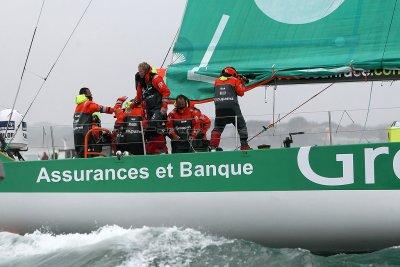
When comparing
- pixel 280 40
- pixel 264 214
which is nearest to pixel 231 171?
pixel 264 214

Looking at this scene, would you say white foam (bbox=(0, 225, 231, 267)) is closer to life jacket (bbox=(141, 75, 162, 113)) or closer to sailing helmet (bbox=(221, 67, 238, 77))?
life jacket (bbox=(141, 75, 162, 113))

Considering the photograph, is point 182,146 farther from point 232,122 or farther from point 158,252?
point 158,252

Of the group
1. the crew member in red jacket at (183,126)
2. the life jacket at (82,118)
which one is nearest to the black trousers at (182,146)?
the crew member in red jacket at (183,126)

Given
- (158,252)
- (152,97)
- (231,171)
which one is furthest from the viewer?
(152,97)

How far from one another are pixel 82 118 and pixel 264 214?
197cm

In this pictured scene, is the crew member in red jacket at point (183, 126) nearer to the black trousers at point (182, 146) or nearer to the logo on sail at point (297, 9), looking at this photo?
the black trousers at point (182, 146)

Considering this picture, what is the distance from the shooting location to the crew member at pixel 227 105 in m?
5.35

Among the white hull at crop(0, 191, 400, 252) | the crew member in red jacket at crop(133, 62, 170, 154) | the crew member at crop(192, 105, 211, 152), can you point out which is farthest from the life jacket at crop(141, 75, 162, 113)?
the white hull at crop(0, 191, 400, 252)

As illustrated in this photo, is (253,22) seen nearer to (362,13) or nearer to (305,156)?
(362,13)

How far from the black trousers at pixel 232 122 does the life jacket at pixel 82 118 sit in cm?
115

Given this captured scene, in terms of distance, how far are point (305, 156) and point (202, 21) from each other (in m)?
1.83

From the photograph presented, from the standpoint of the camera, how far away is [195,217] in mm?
4855

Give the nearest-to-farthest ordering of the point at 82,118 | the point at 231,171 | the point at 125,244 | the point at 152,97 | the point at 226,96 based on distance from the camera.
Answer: the point at 125,244 → the point at 231,171 → the point at 226,96 → the point at 152,97 → the point at 82,118

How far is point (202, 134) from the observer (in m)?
5.40
